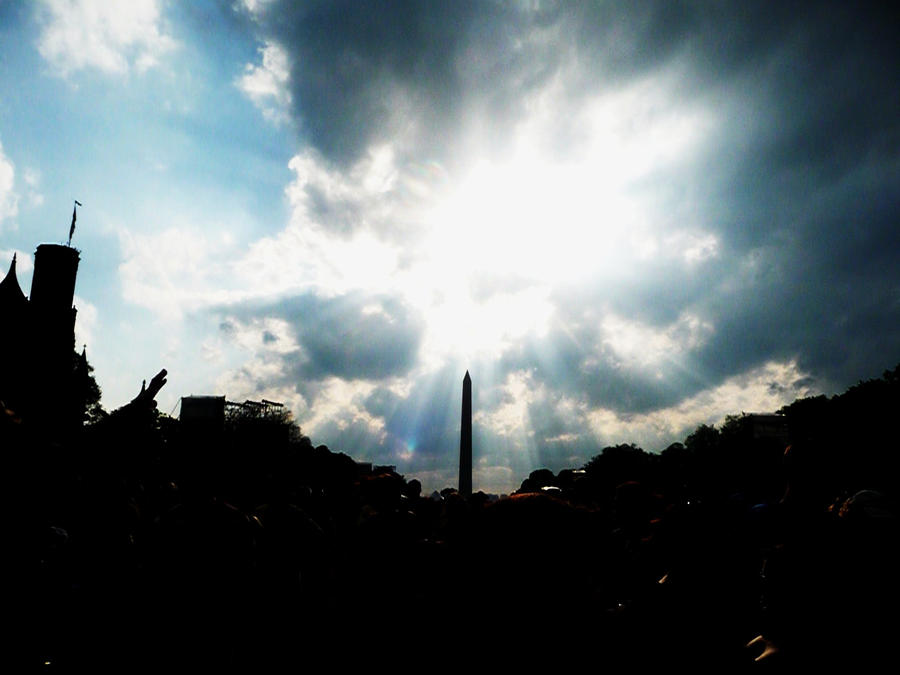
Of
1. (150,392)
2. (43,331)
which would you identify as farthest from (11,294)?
(150,392)

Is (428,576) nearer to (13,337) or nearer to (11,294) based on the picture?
(13,337)

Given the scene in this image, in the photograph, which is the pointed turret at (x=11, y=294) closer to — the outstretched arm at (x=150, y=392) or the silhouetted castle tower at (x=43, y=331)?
the silhouetted castle tower at (x=43, y=331)

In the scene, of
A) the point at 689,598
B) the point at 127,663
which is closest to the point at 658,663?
the point at 689,598

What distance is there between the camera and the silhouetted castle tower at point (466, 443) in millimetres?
30359

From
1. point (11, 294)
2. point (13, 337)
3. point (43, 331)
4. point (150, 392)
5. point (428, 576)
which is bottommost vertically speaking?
point (428, 576)

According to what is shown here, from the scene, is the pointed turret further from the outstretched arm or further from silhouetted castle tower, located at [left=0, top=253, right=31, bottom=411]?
the outstretched arm

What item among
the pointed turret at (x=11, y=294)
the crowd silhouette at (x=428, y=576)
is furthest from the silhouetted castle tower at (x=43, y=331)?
the crowd silhouette at (x=428, y=576)

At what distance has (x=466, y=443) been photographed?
100ft

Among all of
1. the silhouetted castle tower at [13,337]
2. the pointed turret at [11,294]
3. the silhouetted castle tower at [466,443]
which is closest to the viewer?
the silhouetted castle tower at [466,443]

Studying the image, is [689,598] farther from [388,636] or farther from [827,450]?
[388,636]

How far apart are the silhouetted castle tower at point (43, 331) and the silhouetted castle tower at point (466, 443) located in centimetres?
2986

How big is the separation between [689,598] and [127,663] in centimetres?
436

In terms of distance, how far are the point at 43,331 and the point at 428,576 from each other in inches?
2075

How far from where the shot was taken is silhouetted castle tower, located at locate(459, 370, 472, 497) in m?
30.4
